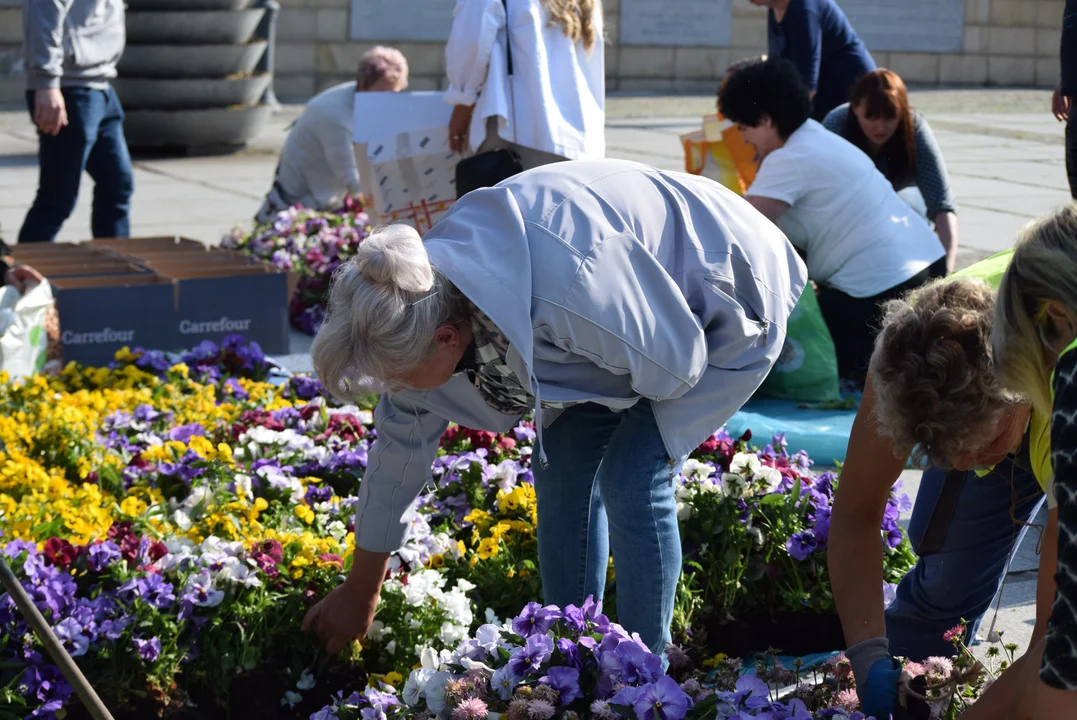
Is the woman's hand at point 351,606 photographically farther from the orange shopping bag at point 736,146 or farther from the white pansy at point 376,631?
the orange shopping bag at point 736,146

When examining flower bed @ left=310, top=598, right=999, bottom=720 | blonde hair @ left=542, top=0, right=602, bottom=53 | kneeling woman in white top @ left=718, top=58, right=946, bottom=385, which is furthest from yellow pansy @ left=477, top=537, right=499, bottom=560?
blonde hair @ left=542, top=0, right=602, bottom=53

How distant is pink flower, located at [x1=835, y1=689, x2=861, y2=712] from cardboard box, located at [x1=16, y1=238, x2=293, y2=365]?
3145 mm

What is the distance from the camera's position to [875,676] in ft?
6.66

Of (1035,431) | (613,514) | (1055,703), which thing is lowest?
(613,514)

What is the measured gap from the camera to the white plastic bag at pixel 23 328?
4109mm

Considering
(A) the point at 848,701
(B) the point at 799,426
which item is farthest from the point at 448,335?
(B) the point at 799,426

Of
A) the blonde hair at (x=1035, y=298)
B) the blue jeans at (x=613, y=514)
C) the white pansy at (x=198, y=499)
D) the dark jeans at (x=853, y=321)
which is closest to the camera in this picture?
→ the blonde hair at (x=1035, y=298)

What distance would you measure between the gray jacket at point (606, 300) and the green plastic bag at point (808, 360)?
2.10m

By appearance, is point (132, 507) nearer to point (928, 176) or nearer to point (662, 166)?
point (928, 176)

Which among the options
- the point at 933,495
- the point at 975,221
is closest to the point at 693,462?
the point at 933,495

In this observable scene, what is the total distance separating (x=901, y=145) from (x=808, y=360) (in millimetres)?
1228

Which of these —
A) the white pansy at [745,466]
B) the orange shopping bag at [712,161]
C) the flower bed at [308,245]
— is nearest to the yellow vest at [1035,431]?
the white pansy at [745,466]

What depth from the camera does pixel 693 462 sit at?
3115 mm

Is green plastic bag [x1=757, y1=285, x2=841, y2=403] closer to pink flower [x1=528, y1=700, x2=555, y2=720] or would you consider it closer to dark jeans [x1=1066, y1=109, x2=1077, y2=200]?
dark jeans [x1=1066, y1=109, x2=1077, y2=200]
